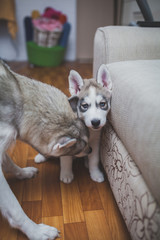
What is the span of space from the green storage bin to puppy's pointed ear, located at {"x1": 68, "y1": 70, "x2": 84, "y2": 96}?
289cm

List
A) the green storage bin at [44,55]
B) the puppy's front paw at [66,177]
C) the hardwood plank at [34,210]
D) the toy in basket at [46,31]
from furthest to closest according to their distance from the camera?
the green storage bin at [44,55] < the toy in basket at [46,31] < the puppy's front paw at [66,177] < the hardwood plank at [34,210]

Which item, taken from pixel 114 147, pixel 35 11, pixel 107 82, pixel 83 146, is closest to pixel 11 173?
pixel 83 146

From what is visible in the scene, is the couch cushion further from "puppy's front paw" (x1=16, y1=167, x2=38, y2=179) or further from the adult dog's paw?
"puppy's front paw" (x1=16, y1=167, x2=38, y2=179)

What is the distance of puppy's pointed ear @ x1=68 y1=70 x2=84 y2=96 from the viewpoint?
1.23 metres

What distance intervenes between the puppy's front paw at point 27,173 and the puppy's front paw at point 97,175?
41cm

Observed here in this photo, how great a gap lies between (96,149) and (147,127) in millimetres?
678

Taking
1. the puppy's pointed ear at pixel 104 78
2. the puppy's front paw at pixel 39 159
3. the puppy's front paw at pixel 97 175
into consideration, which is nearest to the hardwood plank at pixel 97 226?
the puppy's front paw at pixel 97 175

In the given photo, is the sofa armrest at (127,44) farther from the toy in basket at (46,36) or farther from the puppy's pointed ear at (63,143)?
the toy in basket at (46,36)

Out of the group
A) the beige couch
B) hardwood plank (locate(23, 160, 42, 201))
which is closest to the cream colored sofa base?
the beige couch

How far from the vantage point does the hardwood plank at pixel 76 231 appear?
1.04 meters

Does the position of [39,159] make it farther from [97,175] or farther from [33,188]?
[97,175]

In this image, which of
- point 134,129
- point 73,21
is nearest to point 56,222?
point 134,129

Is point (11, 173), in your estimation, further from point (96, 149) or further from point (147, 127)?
point (147, 127)

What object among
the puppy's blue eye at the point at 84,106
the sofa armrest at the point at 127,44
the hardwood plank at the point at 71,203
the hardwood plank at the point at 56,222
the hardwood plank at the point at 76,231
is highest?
the sofa armrest at the point at 127,44
